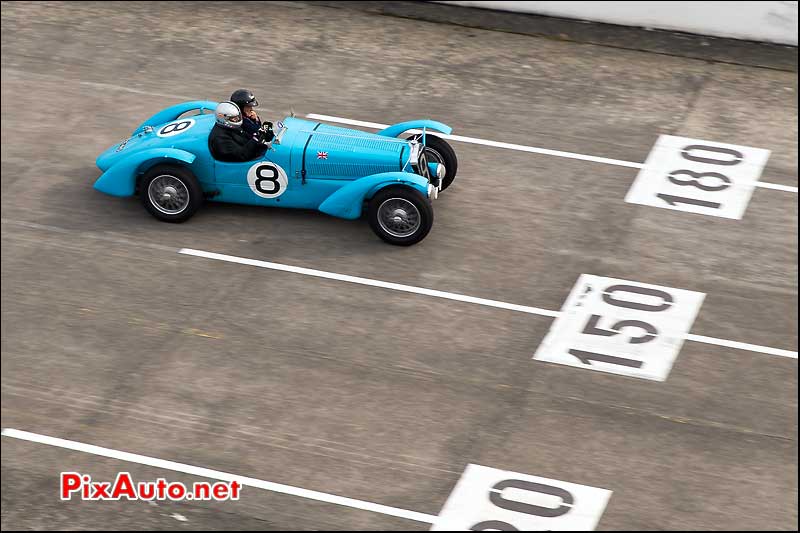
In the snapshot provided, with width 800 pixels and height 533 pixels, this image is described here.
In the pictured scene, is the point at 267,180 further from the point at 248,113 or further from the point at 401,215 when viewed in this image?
the point at 401,215

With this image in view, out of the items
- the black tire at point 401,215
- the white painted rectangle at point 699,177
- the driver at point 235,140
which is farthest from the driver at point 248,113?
the white painted rectangle at point 699,177

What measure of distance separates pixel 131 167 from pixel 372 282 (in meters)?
3.25

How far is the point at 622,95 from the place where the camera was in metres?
17.7

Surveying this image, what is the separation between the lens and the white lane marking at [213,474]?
10695 mm

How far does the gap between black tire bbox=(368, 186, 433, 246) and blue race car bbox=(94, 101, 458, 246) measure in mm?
11

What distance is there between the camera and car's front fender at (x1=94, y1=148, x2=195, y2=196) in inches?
560

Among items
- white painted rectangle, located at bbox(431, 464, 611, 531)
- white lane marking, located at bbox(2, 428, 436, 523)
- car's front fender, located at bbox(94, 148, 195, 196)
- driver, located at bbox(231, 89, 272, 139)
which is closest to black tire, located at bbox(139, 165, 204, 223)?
car's front fender, located at bbox(94, 148, 195, 196)

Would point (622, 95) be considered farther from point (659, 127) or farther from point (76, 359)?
point (76, 359)

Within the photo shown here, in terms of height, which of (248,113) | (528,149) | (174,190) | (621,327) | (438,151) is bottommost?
(621,327)

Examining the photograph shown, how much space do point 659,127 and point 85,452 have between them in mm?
9313

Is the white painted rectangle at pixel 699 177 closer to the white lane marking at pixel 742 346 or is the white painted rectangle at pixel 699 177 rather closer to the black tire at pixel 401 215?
the white lane marking at pixel 742 346

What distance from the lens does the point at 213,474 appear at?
11.0 m

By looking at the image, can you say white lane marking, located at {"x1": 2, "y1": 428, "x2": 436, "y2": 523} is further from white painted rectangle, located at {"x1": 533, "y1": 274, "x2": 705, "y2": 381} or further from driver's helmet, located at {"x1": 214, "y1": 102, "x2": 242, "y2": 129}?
driver's helmet, located at {"x1": 214, "y1": 102, "x2": 242, "y2": 129}

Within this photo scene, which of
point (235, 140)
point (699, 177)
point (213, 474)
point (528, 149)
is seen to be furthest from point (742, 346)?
point (235, 140)
